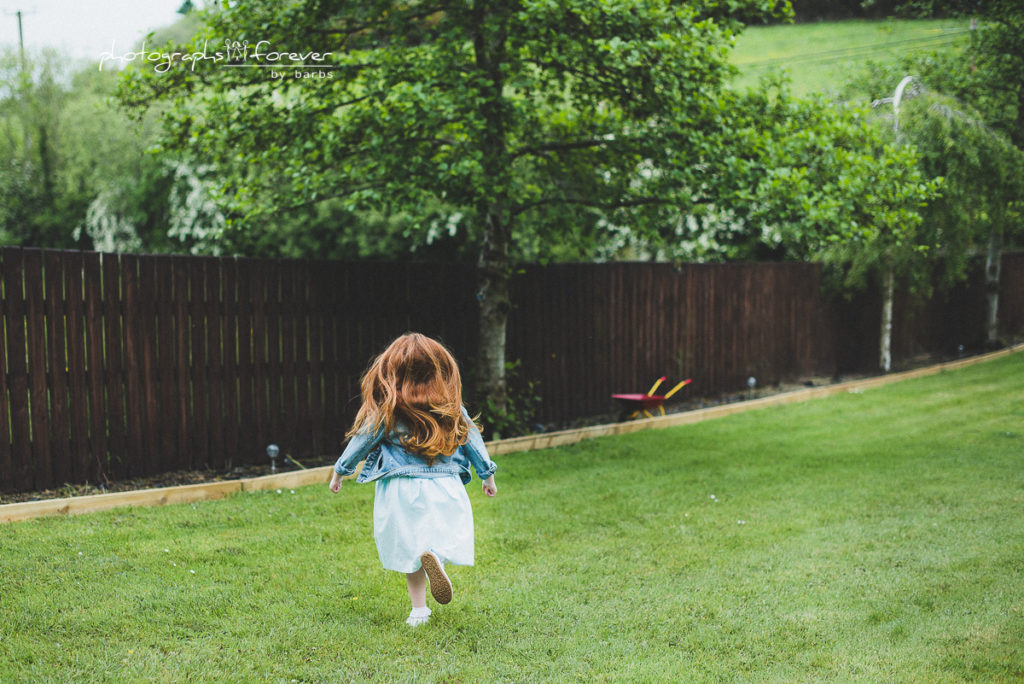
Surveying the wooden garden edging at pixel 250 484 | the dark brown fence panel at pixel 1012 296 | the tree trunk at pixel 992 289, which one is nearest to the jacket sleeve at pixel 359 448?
the wooden garden edging at pixel 250 484

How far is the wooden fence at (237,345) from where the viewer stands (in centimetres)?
632

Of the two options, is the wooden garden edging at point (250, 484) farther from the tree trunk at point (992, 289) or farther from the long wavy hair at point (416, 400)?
the tree trunk at point (992, 289)

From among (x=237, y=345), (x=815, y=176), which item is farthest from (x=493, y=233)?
(x=815, y=176)

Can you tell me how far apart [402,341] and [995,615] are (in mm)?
3364

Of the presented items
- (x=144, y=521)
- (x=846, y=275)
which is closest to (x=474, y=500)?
(x=144, y=521)

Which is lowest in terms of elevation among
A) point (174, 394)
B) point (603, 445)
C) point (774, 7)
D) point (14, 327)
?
point (603, 445)

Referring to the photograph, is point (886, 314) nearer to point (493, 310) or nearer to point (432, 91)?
point (493, 310)

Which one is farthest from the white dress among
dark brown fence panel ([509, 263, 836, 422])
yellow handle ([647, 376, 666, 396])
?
yellow handle ([647, 376, 666, 396])

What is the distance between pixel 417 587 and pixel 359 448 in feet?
2.50

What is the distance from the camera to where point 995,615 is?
13.6 feet

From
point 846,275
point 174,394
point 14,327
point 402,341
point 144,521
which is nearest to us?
point 402,341

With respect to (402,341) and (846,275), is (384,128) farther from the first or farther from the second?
(846,275)

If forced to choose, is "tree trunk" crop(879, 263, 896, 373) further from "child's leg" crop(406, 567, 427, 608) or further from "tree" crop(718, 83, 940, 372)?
"child's leg" crop(406, 567, 427, 608)

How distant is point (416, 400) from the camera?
3.96 m
